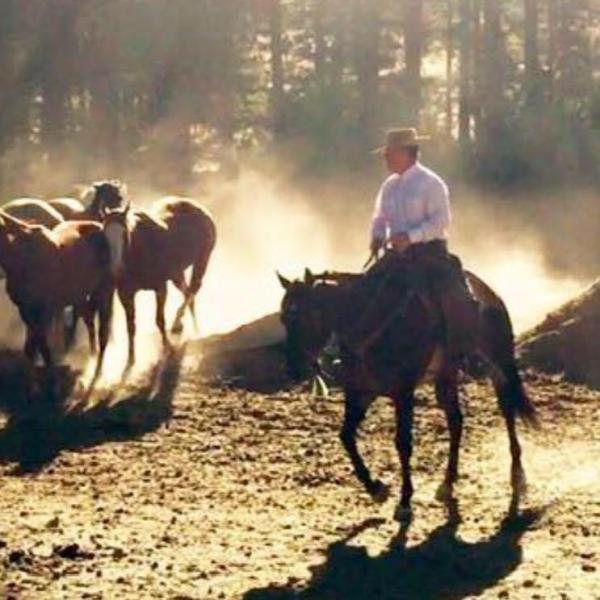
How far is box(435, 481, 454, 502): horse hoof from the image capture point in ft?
36.6

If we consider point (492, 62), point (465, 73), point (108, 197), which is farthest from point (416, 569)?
point (465, 73)

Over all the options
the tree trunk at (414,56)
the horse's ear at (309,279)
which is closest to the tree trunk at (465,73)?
the tree trunk at (414,56)

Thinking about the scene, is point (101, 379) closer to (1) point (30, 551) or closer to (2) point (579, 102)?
(1) point (30, 551)

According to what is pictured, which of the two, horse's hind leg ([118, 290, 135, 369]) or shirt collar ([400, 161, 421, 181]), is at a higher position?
shirt collar ([400, 161, 421, 181])

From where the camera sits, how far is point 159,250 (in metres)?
18.4

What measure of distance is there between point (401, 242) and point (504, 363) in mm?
1538

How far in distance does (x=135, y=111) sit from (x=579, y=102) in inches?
534

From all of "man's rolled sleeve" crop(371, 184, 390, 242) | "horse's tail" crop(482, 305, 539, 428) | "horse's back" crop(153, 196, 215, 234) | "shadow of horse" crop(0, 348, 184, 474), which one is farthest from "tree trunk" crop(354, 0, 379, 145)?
"man's rolled sleeve" crop(371, 184, 390, 242)

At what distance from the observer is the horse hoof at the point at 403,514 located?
10680 millimetres

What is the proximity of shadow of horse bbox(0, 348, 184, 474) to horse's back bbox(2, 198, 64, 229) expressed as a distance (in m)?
2.32

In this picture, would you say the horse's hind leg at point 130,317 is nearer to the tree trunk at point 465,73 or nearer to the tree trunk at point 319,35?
the tree trunk at point 465,73

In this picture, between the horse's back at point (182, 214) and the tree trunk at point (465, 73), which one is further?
the tree trunk at point (465, 73)

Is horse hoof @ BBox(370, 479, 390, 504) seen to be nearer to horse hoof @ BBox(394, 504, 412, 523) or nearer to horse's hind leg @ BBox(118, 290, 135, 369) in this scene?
horse hoof @ BBox(394, 504, 412, 523)

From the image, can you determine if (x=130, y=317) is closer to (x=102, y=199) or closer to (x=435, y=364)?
(x=102, y=199)
